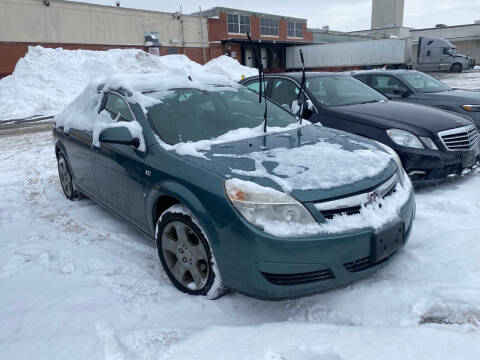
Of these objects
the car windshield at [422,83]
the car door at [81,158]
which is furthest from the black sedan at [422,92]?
the car door at [81,158]

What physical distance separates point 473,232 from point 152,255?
106 inches

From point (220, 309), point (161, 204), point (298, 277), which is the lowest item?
point (220, 309)

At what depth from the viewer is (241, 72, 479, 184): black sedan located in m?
4.32

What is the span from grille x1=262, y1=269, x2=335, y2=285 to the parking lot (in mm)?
255

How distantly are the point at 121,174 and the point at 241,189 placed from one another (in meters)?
1.42

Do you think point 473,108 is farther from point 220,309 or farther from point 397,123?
point 220,309

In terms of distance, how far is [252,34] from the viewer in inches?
1404

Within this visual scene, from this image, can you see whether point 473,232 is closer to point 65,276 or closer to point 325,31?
point 65,276

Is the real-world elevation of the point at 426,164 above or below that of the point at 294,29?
below

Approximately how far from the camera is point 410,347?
199 cm

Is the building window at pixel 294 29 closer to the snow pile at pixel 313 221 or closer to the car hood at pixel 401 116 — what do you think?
the car hood at pixel 401 116

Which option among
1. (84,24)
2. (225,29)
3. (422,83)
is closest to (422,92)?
(422,83)

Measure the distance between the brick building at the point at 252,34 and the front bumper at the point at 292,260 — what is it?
29.9 metres

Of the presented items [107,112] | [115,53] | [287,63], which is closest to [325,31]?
[287,63]
